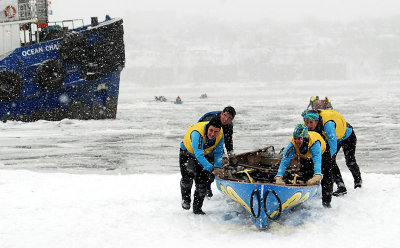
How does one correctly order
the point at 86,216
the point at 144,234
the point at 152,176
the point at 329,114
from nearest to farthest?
the point at 144,234 → the point at 86,216 → the point at 329,114 → the point at 152,176

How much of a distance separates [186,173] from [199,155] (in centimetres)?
48

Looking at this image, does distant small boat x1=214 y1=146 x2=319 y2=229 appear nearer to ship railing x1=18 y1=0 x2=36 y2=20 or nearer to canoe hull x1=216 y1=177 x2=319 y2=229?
canoe hull x1=216 y1=177 x2=319 y2=229

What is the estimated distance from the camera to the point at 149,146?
45.6 ft

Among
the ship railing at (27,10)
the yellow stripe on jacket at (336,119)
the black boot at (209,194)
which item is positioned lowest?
the black boot at (209,194)

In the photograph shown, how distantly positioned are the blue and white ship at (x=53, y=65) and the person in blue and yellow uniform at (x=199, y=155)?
46.5 feet

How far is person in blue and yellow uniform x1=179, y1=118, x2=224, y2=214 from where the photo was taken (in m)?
5.38

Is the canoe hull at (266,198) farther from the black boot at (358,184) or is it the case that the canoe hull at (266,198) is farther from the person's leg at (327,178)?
the black boot at (358,184)

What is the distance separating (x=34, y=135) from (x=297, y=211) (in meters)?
12.4

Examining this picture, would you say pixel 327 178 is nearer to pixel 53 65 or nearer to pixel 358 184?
pixel 358 184

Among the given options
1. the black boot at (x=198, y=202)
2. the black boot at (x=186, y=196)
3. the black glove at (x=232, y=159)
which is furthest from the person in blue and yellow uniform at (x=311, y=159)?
the black glove at (x=232, y=159)

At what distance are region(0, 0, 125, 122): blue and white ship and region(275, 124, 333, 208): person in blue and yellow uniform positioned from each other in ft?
48.5

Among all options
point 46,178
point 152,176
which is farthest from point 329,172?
point 46,178

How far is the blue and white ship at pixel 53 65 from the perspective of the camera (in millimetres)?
18172

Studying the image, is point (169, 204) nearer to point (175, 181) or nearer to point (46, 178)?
point (175, 181)
